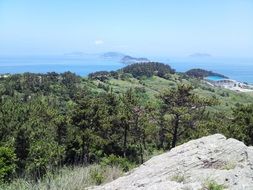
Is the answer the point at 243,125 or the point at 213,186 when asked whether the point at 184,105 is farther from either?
the point at 213,186

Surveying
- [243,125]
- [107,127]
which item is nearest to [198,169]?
[243,125]

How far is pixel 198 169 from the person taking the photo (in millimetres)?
8500

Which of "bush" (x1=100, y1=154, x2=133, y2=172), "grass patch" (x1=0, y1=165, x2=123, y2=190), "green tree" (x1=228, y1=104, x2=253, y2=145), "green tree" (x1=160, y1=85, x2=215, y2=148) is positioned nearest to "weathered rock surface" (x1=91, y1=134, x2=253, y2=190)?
"grass patch" (x1=0, y1=165, x2=123, y2=190)

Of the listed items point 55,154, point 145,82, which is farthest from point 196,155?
point 145,82

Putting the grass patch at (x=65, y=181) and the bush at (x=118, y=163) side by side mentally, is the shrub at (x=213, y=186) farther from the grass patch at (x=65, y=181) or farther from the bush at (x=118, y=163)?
the bush at (x=118, y=163)

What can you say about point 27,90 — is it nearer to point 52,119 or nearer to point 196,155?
point 52,119

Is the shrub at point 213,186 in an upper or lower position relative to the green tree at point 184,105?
upper

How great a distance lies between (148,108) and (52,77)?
91.1m

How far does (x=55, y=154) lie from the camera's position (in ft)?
95.0

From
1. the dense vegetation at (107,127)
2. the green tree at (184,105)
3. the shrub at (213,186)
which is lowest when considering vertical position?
the dense vegetation at (107,127)

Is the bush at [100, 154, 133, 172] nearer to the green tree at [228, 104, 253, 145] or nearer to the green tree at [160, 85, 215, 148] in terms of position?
the green tree at [160, 85, 215, 148]

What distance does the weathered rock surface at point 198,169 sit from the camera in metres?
6.94

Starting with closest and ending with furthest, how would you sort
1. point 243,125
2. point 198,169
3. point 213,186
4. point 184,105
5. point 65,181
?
point 213,186 < point 65,181 < point 198,169 < point 184,105 < point 243,125

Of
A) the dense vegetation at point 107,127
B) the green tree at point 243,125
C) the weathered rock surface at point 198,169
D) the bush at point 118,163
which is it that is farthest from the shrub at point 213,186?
the green tree at point 243,125
